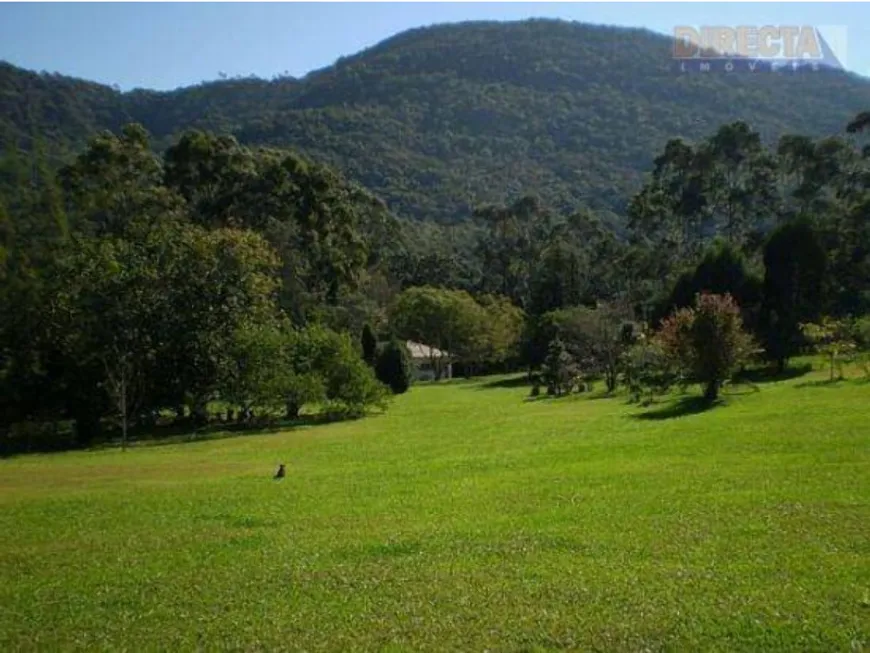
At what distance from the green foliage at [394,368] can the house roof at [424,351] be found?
2014cm

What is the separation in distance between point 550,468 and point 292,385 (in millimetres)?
19972

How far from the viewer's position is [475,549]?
1109cm

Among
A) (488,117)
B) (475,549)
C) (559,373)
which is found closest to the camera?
(475,549)

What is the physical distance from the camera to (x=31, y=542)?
13594 mm

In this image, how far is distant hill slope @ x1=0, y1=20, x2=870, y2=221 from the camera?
137250 millimetres

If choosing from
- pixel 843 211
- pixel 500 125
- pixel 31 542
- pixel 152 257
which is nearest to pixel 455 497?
pixel 31 542

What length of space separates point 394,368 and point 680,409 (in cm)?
2951

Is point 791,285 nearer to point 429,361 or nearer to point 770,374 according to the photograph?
point 770,374

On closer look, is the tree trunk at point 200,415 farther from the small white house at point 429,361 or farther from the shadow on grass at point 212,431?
the small white house at point 429,361

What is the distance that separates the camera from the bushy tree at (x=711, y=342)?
98.5 feet

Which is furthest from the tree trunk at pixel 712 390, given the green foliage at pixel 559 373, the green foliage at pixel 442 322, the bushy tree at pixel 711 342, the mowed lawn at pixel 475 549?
the green foliage at pixel 442 322

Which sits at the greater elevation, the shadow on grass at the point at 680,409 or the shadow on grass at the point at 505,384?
the shadow on grass at the point at 680,409

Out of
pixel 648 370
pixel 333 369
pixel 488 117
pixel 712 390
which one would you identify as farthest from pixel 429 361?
A: pixel 488 117

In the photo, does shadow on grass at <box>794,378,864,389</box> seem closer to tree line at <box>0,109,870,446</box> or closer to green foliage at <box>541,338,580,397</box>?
tree line at <box>0,109,870,446</box>
